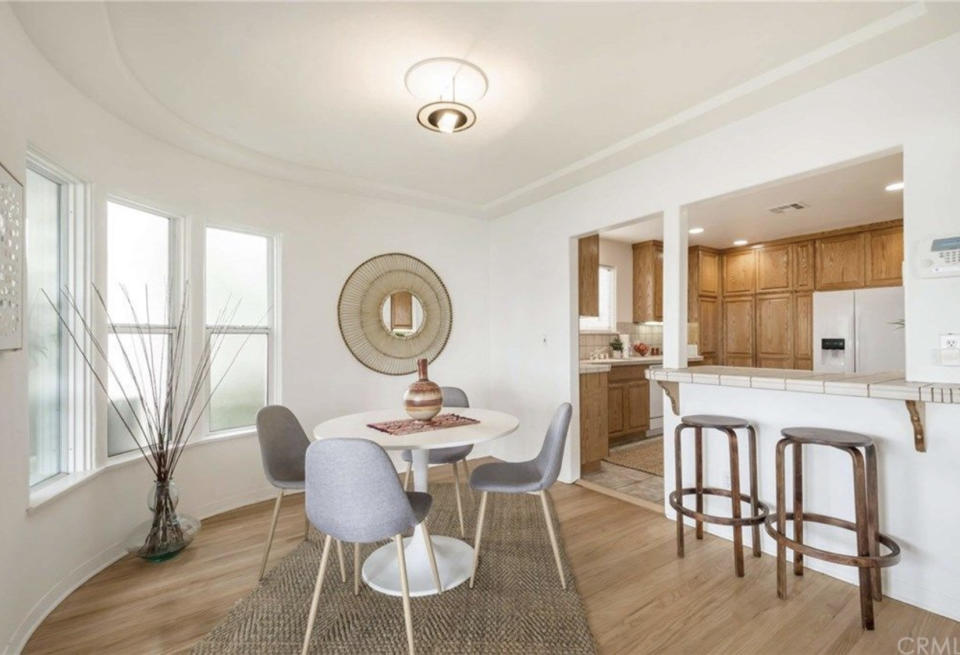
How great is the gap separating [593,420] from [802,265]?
339 centimetres

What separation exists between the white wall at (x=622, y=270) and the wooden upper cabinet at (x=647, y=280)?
63 mm

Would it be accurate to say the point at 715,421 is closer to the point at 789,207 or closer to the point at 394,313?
the point at 394,313

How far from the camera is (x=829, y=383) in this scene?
83.3 inches

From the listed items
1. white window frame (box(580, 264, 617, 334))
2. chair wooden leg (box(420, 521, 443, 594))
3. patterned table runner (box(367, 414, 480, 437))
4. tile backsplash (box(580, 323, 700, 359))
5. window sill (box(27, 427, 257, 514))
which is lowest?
chair wooden leg (box(420, 521, 443, 594))

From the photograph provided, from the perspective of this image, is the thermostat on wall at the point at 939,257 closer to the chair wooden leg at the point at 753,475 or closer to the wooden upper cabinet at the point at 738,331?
the chair wooden leg at the point at 753,475

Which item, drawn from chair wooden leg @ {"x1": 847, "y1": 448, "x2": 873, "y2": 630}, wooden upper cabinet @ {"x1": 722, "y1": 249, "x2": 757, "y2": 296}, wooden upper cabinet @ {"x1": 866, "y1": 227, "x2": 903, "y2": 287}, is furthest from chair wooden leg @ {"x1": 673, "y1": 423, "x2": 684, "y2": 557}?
wooden upper cabinet @ {"x1": 722, "y1": 249, "x2": 757, "y2": 296}

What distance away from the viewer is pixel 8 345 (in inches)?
69.5

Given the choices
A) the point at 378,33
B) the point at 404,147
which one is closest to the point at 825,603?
the point at 378,33

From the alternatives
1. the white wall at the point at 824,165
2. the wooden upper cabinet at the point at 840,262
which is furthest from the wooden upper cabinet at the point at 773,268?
the white wall at the point at 824,165

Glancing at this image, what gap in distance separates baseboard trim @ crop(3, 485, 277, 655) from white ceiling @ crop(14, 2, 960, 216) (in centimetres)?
241

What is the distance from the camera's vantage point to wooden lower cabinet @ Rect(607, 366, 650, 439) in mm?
4953

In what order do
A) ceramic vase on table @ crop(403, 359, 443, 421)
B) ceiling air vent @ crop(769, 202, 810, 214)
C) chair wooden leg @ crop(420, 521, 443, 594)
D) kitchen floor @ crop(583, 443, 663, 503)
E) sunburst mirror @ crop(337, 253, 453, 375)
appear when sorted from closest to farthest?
chair wooden leg @ crop(420, 521, 443, 594) < ceramic vase on table @ crop(403, 359, 443, 421) < kitchen floor @ crop(583, 443, 663, 503) < sunburst mirror @ crop(337, 253, 453, 375) < ceiling air vent @ crop(769, 202, 810, 214)

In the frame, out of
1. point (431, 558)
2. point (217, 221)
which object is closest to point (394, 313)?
point (217, 221)

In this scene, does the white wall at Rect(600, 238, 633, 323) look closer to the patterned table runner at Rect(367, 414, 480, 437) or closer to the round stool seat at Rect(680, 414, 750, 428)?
the round stool seat at Rect(680, 414, 750, 428)
